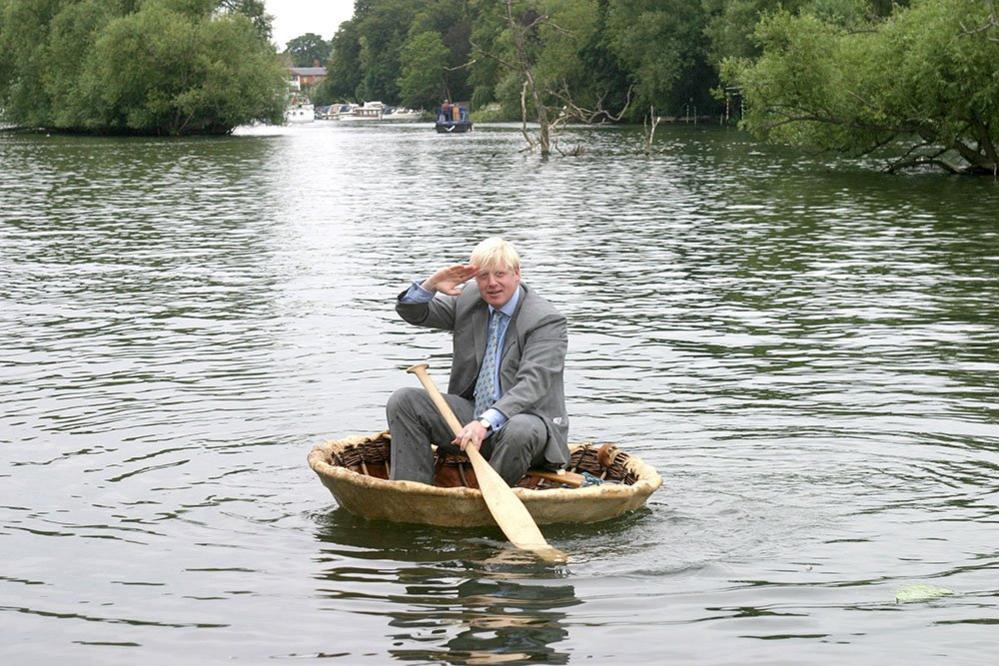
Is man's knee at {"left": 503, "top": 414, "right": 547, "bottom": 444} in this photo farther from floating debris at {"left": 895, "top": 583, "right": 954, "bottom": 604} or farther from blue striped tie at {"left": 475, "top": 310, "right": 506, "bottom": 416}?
floating debris at {"left": 895, "top": 583, "right": 954, "bottom": 604}

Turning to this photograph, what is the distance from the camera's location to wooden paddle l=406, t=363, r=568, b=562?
808cm

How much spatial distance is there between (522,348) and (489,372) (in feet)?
0.93

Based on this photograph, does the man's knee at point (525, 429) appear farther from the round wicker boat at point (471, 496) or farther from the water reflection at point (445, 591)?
the water reflection at point (445, 591)

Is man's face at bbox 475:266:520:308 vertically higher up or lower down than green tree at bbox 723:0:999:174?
lower down

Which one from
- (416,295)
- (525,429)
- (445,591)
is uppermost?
(416,295)

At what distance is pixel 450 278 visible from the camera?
8.89 meters

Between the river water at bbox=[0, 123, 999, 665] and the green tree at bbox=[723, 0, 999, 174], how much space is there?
12.1 meters

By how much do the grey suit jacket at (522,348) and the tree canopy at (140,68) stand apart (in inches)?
3047

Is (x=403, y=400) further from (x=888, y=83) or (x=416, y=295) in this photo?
(x=888, y=83)

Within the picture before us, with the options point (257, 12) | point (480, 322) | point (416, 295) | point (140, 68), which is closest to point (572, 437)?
point (480, 322)

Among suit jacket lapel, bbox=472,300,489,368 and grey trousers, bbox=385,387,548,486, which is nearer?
grey trousers, bbox=385,387,548,486

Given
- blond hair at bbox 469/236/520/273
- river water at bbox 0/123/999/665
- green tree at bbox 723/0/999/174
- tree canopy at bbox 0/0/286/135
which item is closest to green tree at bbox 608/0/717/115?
tree canopy at bbox 0/0/286/135

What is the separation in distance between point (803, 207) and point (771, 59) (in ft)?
41.4

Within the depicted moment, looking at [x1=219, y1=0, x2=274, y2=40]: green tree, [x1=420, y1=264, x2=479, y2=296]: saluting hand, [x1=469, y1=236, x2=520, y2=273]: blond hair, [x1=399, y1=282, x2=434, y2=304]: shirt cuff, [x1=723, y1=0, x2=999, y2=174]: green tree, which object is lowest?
[x1=399, y1=282, x2=434, y2=304]: shirt cuff
